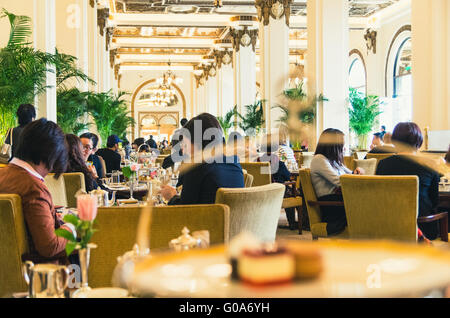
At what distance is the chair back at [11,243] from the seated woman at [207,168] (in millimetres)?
1035

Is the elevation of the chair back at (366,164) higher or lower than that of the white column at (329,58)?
lower

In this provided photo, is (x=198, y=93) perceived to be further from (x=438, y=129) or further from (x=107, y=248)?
(x=107, y=248)

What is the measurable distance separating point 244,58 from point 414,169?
15750 mm

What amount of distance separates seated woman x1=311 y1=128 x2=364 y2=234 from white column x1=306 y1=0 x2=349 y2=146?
558cm

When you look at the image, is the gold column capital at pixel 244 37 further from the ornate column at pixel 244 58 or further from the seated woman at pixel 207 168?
the seated woman at pixel 207 168

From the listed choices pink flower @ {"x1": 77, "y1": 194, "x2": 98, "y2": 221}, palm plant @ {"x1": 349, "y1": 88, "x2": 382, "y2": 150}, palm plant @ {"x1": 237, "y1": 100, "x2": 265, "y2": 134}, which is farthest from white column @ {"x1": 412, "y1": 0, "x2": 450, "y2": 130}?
pink flower @ {"x1": 77, "y1": 194, "x2": 98, "y2": 221}

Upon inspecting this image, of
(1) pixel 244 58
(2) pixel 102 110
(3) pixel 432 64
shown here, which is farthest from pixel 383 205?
(1) pixel 244 58

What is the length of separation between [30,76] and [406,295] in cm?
608

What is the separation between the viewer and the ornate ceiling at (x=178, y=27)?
17562 millimetres

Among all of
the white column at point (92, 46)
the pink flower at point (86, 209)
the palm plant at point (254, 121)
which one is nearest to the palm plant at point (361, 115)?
the palm plant at point (254, 121)

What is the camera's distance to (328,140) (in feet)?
17.6

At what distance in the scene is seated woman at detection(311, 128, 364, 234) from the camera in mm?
5075

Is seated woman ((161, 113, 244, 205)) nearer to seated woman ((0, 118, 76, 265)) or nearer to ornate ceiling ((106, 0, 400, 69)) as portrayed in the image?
seated woman ((0, 118, 76, 265))
